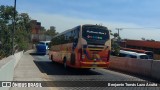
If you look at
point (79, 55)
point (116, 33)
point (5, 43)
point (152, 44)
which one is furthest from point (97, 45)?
point (116, 33)

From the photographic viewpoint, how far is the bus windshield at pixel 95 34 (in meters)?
21.4

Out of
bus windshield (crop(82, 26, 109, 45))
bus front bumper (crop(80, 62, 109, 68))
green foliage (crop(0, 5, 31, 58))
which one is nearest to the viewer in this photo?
bus front bumper (crop(80, 62, 109, 68))

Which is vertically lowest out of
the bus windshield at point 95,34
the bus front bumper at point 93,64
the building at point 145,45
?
the bus front bumper at point 93,64

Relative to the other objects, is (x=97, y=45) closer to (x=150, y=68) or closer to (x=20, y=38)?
(x=150, y=68)

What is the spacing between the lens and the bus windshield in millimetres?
21375

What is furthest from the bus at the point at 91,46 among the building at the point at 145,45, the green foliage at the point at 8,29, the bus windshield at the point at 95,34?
the building at the point at 145,45

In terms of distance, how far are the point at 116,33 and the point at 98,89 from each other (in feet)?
278

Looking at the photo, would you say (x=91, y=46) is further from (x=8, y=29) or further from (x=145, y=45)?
(x=145, y=45)

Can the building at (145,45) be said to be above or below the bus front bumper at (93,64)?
→ above

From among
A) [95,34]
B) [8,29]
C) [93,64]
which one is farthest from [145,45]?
[93,64]

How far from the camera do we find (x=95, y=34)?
21641mm

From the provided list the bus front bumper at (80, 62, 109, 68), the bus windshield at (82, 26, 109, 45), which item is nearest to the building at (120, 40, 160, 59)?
the bus windshield at (82, 26, 109, 45)

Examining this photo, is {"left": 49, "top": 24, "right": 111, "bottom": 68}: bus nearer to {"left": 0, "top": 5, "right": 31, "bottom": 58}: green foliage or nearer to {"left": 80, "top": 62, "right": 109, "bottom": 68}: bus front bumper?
{"left": 80, "top": 62, "right": 109, "bottom": 68}: bus front bumper

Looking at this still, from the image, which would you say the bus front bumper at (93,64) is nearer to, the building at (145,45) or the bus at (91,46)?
the bus at (91,46)
